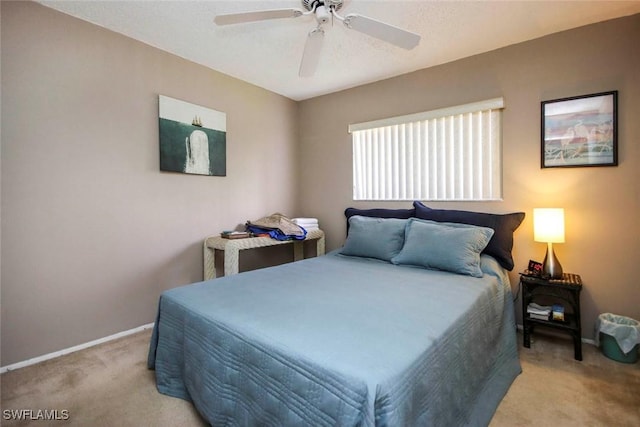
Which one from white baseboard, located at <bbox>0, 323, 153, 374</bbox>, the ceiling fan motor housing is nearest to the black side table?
the ceiling fan motor housing

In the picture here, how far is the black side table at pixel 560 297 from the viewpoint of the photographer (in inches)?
80.5

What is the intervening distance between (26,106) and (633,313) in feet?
14.5

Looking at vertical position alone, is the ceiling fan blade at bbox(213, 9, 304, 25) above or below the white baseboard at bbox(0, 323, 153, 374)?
above

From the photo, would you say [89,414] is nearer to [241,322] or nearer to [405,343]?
[241,322]

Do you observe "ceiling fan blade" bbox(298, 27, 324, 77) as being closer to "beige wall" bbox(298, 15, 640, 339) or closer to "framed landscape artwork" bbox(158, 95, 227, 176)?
"framed landscape artwork" bbox(158, 95, 227, 176)

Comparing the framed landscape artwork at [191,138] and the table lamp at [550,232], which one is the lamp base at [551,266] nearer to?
the table lamp at [550,232]

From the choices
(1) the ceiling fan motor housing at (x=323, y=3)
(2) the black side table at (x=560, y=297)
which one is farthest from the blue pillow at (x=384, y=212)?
(1) the ceiling fan motor housing at (x=323, y=3)

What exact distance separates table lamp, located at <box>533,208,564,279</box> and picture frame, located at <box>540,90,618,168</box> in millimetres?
461

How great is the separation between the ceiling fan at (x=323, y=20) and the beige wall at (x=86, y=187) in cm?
130

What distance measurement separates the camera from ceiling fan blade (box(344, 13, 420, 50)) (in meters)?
1.66

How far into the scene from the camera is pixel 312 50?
6.23 ft

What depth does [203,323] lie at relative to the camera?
1.42 metres

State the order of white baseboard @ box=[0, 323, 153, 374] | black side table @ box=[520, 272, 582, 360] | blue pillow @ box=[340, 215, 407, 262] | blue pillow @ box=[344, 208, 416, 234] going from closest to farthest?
white baseboard @ box=[0, 323, 153, 374] → black side table @ box=[520, 272, 582, 360] → blue pillow @ box=[340, 215, 407, 262] → blue pillow @ box=[344, 208, 416, 234]

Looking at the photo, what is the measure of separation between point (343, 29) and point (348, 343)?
2.20 metres
